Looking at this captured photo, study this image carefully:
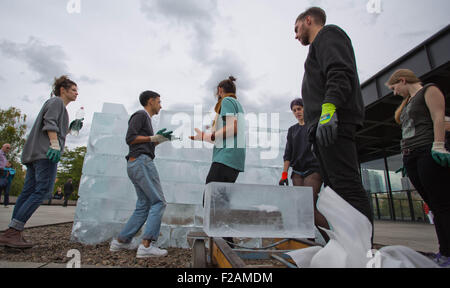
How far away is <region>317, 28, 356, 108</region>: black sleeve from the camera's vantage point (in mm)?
1285

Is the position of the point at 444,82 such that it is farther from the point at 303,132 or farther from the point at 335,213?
the point at 335,213

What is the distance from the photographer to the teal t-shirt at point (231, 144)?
2.04 m

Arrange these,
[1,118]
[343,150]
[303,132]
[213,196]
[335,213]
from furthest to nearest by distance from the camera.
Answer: [1,118]
[303,132]
[213,196]
[343,150]
[335,213]

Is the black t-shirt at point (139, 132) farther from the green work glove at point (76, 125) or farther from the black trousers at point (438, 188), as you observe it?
the black trousers at point (438, 188)

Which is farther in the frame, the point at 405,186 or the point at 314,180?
the point at 405,186

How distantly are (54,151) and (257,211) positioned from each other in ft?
6.29

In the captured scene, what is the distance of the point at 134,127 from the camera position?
8.05 feet

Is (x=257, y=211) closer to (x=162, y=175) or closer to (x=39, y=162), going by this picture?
(x=162, y=175)

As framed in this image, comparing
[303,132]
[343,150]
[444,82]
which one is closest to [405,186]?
[444,82]

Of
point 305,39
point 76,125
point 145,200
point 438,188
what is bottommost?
point 145,200

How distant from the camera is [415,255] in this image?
78 centimetres

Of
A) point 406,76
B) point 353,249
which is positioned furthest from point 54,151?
point 406,76

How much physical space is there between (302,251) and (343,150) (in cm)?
58

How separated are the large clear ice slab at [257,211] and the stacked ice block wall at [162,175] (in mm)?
1409
